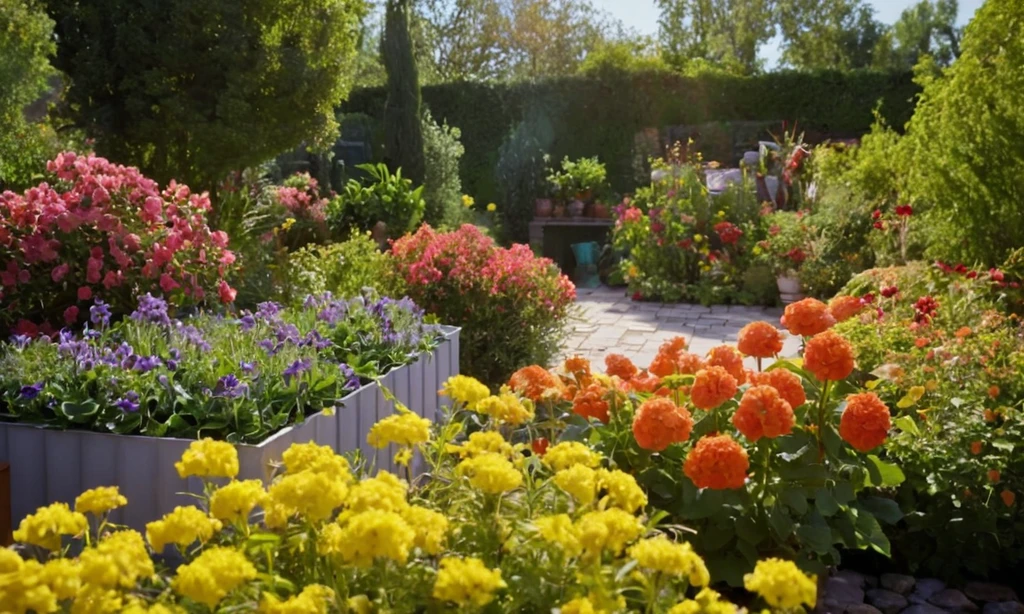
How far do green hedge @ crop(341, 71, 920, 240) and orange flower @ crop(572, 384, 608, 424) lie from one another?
36.5 ft

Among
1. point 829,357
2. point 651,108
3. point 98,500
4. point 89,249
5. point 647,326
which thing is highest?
point 651,108

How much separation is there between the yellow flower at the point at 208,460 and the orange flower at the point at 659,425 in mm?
1002

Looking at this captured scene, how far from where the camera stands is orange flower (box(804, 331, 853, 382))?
250 cm

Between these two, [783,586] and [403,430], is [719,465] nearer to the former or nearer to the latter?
[403,430]

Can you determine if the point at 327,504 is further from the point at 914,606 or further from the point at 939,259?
the point at 939,259

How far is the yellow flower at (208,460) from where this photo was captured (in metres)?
1.73

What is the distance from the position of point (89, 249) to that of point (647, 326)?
472 cm

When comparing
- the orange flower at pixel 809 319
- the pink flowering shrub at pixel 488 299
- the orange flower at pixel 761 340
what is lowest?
the pink flowering shrub at pixel 488 299

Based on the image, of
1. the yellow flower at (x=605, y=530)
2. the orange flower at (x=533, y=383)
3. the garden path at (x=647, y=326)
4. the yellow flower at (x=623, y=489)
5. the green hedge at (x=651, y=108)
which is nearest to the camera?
the yellow flower at (x=605, y=530)

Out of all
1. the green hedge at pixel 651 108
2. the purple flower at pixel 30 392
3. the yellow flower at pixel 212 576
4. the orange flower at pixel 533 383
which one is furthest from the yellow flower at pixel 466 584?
the green hedge at pixel 651 108

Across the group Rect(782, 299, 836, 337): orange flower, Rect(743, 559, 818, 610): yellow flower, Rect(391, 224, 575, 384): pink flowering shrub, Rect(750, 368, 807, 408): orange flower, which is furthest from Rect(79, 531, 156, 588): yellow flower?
Rect(391, 224, 575, 384): pink flowering shrub

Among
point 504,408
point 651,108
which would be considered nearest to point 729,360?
point 504,408

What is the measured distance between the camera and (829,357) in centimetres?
251

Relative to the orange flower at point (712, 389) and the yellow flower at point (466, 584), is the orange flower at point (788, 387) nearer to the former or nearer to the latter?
the orange flower at point (712, 389)
